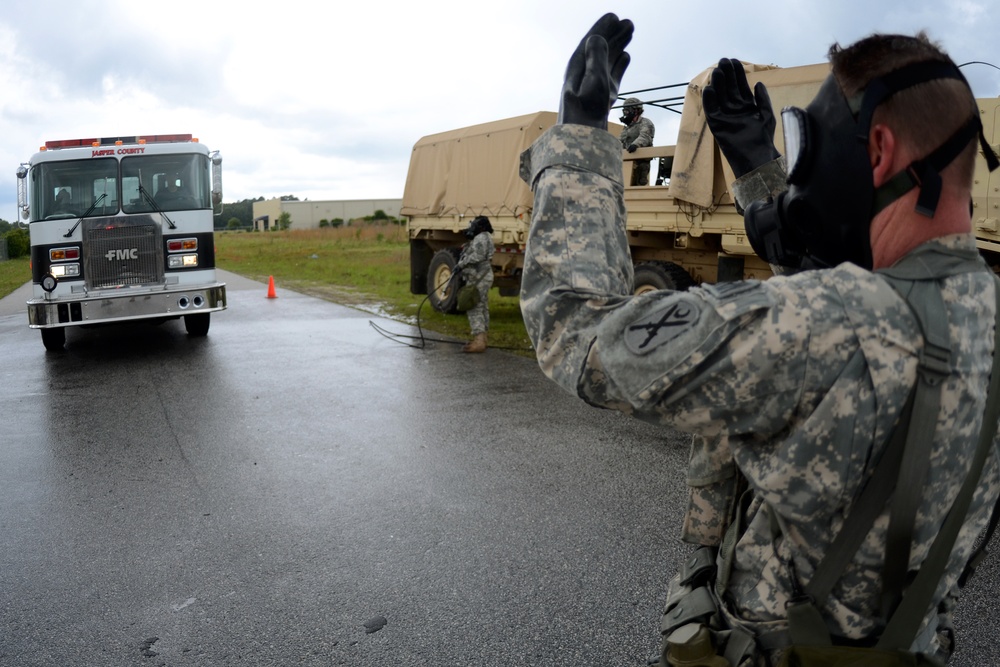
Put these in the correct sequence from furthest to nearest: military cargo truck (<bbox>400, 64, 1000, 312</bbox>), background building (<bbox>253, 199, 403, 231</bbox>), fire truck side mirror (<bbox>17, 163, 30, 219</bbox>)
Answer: background building (<bbox>253, 199, 403, 231</bbox>) < fire truck side mirror (<bbox>17, 163, 30, 219</bbox>) < military cargo truck (<bbox>400, 64, 1000, 312</bbox>)

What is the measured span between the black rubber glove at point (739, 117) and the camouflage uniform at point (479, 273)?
808 cm

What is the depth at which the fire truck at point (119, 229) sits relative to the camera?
32.6 feet

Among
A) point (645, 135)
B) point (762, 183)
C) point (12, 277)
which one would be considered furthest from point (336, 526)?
point (12, 277)

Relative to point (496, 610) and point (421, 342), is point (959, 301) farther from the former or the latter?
point (421, 342)

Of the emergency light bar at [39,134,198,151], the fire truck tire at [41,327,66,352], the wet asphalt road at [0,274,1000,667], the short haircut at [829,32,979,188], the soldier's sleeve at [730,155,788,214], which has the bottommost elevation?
the wet asphalt road at [0,274,1000,667]

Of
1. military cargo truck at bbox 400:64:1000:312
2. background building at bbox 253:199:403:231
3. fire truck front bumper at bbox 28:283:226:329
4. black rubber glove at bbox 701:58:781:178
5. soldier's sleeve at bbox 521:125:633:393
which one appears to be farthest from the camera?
background building at bbox 253:199:403:231

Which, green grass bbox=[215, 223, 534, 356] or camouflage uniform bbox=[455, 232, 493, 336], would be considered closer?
camouflage uniform bbox=[455, 232, 493, 336]

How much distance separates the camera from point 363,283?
19422 mm

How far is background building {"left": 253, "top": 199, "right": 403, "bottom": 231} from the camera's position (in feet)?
264

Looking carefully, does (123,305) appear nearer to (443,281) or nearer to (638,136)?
(443,281)

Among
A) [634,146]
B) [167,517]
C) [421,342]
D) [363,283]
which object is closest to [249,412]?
[167,517]

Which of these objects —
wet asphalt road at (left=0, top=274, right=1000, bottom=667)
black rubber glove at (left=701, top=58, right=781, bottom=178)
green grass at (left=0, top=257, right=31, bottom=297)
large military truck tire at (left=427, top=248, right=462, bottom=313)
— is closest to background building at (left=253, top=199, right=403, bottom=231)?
green grass at (left=0, top=257, right=31, bottom=297)

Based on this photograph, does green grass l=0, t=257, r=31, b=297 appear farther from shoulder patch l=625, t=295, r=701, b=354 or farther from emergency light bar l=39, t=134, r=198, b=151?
shoulder patch l=625, t=295, r=701, b=354

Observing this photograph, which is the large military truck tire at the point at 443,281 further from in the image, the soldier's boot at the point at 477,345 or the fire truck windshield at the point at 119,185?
the fire truck windshield at the point at 119,185
